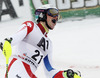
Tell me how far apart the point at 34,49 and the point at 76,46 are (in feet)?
13.2

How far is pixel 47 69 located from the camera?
2.83 metres

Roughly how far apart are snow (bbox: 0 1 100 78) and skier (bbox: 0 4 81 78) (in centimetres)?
179

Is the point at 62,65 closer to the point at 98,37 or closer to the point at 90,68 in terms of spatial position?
the point at 90,68

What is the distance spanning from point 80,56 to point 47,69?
2855mm

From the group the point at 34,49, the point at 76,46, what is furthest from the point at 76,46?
the point at 34,49

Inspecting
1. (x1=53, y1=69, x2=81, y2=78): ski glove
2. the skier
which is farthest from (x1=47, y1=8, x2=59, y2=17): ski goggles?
(x1=53, y1=69, x2=81, y2=78): ski glove

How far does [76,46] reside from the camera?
644cm

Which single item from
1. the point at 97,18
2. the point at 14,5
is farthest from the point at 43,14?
the point at 14,5

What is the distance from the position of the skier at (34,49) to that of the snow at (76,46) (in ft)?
5.86

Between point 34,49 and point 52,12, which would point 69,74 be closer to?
point 34,49

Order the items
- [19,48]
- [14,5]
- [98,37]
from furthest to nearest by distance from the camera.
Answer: [14,5]
[98,37]
[19,48]

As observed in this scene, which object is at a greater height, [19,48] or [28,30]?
[28,30]

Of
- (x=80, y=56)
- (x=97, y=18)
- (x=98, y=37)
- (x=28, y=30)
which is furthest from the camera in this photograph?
(x=97, y=18)

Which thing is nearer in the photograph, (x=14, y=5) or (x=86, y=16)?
(x=86, y=16)
